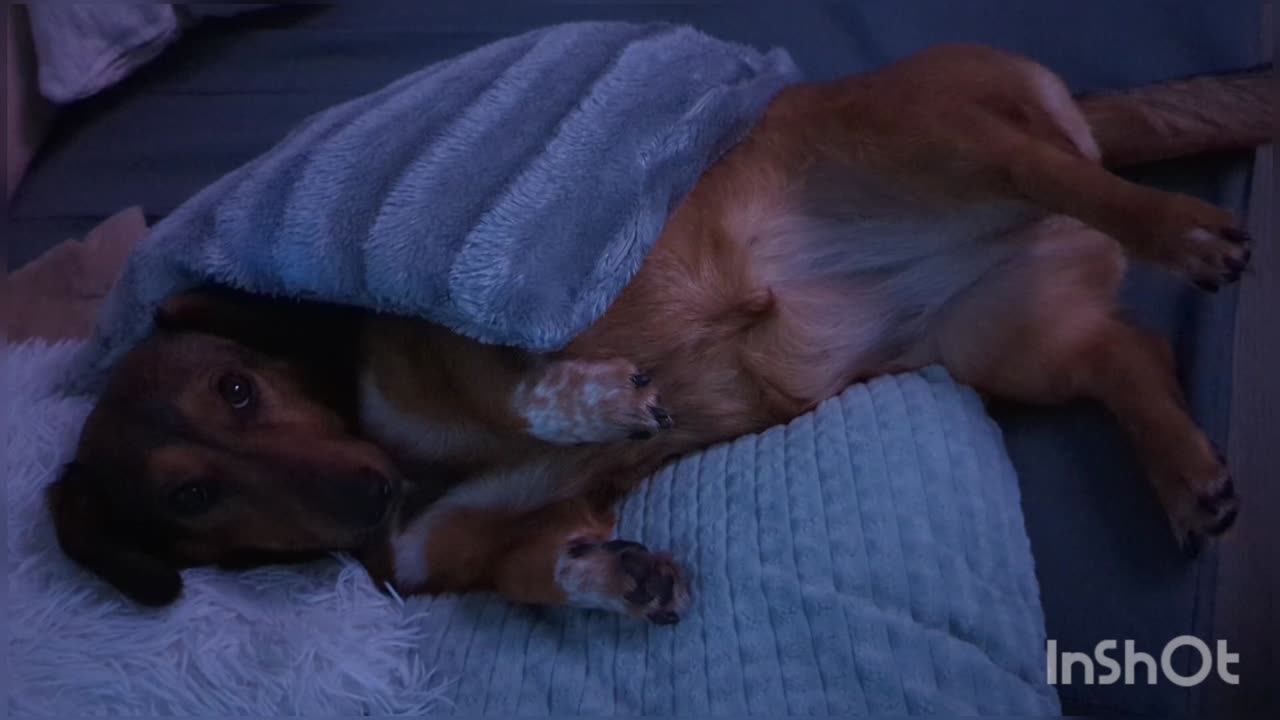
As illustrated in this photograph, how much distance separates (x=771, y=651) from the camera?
119 cm

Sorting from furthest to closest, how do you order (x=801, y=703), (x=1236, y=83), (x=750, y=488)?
(x=1236, y=83)
(x=750, y=488)
(x=801, y=703)

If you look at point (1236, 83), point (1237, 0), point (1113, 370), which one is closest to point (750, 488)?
point (1113, 370)

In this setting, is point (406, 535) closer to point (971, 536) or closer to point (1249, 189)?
point (971, 536)

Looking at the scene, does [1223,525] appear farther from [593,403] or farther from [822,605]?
[593,403]

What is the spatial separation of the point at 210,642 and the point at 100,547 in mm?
207

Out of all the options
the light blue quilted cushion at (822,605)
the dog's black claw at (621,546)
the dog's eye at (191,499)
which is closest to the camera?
the light blue quilted cushion at (822,605)

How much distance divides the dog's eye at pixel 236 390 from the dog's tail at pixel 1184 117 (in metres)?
1.33

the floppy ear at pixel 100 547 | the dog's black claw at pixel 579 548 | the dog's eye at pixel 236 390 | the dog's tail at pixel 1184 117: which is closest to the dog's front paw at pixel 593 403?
the dog's black claw at pixel 579 548

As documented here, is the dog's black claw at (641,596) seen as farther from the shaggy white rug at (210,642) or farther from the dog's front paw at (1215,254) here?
the dog's front paw at (1215,254)

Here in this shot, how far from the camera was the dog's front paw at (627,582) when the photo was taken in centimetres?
123

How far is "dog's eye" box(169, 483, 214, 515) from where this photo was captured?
1.37 metres

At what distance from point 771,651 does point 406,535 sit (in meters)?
0.61

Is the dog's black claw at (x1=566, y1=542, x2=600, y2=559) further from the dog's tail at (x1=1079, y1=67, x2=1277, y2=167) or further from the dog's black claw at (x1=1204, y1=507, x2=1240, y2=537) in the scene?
the dog's tail at (x1=1079, y1=67, x2=1277, y2=167)

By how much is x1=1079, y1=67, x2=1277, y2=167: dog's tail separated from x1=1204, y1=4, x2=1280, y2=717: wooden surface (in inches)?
2.3
